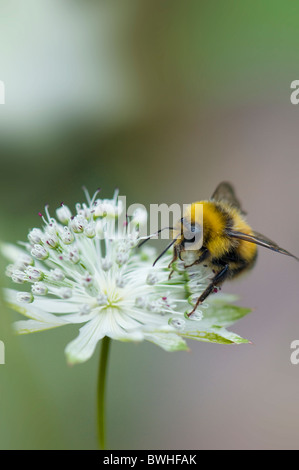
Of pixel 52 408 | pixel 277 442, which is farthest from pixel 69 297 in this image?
pixel 277 442

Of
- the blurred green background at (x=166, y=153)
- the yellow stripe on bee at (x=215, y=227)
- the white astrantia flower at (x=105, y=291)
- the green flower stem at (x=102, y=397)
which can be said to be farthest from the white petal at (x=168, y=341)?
the blurred green background at (x=166, y=153)

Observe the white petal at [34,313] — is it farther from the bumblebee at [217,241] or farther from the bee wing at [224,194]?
the bee wing at [224,194]

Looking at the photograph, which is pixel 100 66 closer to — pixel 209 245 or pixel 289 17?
pixel 289 17

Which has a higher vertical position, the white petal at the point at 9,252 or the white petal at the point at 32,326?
the white petal at the point at 9,252

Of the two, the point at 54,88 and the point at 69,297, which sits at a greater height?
the point at 54,88

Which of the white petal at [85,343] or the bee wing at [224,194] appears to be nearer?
the white petal at [85,343]

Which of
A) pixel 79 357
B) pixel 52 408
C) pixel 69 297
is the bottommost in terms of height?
pixel 52 408

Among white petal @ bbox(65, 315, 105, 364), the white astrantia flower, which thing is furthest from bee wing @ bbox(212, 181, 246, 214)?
white petal @ bbox(65, 315, 105, 364)

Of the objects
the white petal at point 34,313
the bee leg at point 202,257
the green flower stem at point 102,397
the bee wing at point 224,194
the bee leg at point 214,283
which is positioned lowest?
the green flower stem at point 102,397
